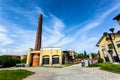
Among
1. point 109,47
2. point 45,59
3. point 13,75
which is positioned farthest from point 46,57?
point 13,75

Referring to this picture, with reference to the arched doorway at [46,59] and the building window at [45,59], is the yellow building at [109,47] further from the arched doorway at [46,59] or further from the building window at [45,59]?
the building window at [45,59]

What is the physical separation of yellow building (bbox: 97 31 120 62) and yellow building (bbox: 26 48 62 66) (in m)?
17.3

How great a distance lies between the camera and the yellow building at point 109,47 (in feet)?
101

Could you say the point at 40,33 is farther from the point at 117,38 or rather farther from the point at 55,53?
the point at 117,38

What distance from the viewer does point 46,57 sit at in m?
46.4

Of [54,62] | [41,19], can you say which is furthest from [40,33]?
[54,62]

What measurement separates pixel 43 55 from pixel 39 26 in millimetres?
13410

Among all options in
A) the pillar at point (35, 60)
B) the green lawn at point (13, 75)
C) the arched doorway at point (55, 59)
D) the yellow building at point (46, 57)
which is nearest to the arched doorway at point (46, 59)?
the yellow building at point (46, 57)

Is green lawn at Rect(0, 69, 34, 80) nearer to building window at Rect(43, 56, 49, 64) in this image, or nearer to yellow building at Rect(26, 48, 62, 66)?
yellow building at Rect(26, 48, 62, 66)

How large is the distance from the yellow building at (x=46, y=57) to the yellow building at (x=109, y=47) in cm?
1727

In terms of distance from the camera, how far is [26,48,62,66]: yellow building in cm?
4569

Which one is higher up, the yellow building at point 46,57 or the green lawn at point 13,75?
the yellow building at point 46,57

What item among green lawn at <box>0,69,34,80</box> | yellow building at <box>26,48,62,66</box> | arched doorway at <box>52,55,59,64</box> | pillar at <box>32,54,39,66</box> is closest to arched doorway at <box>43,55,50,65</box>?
yellow building at <box>26,48,62,66</box>

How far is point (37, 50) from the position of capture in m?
47.4
